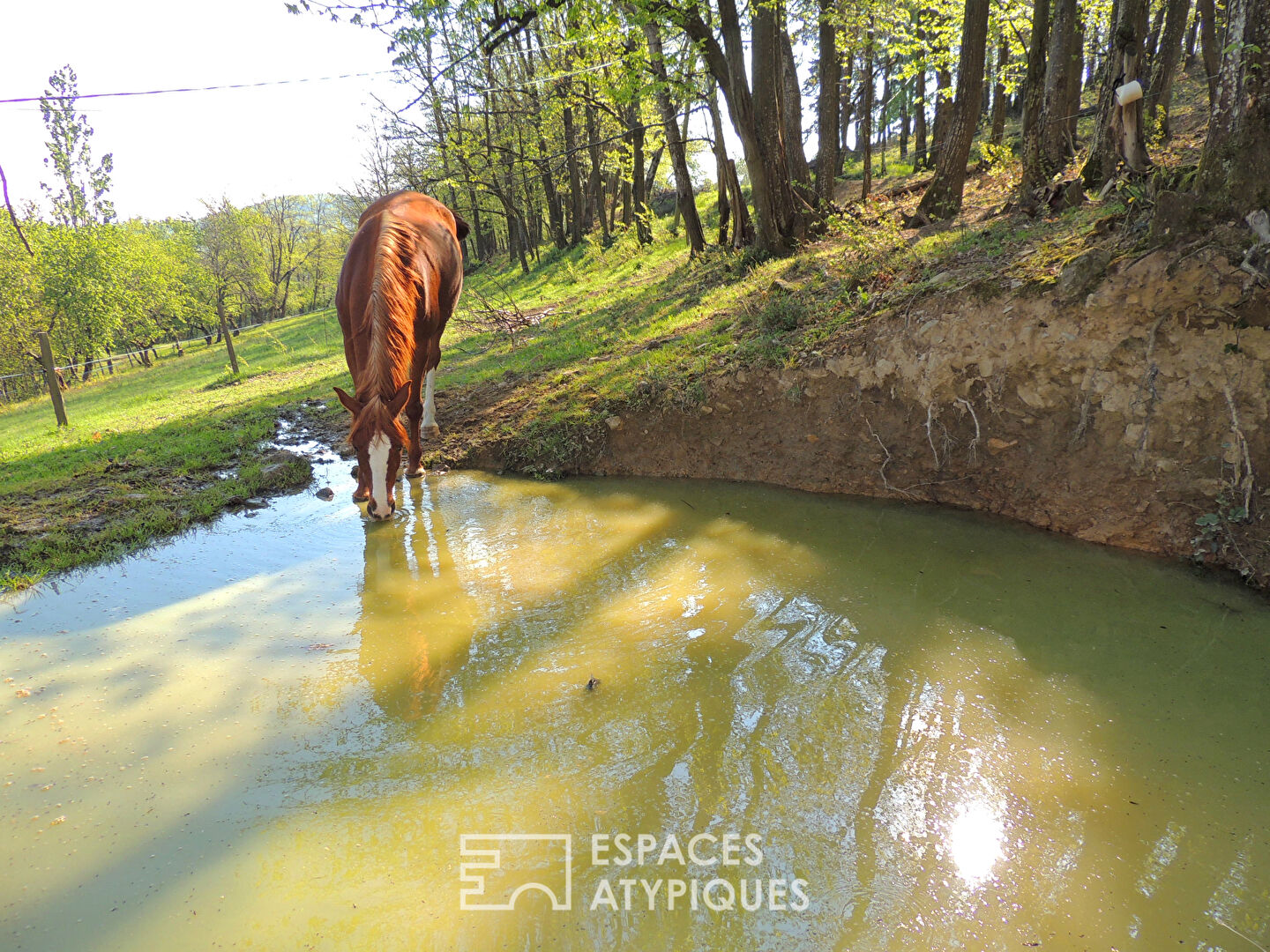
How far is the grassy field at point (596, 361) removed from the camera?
566 centimetres

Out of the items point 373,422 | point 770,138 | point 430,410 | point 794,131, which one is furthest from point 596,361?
point 794,131

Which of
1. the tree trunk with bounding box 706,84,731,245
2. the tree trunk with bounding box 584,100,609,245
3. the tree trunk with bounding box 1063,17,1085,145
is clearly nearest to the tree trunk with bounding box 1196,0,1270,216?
the tree trunk with bounding box 1063,17,1085,145

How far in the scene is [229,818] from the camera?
8.45 feet

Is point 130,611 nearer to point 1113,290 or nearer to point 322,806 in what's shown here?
point 322,806

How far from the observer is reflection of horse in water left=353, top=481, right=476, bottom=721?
135 inches

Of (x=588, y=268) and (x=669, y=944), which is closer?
(x=669, y=944)

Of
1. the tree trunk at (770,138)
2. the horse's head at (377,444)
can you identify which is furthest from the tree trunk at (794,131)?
the horse's head at (377,444)

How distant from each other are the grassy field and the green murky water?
1.76m

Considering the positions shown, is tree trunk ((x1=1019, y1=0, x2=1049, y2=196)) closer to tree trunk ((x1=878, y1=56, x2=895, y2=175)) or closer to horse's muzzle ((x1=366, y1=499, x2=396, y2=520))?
horse's muzzle ((x1=366, y1=499, x2=396, y2=520))

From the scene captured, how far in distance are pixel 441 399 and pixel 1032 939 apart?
860 cm

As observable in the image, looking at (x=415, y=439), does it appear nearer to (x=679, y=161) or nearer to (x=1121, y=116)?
(x=1121, y=116)

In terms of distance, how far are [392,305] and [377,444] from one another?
4.37 feet

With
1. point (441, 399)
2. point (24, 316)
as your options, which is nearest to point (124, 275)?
point (24, 316)

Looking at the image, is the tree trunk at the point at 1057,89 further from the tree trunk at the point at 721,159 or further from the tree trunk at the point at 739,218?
the tree trunk at the point at 721,159
